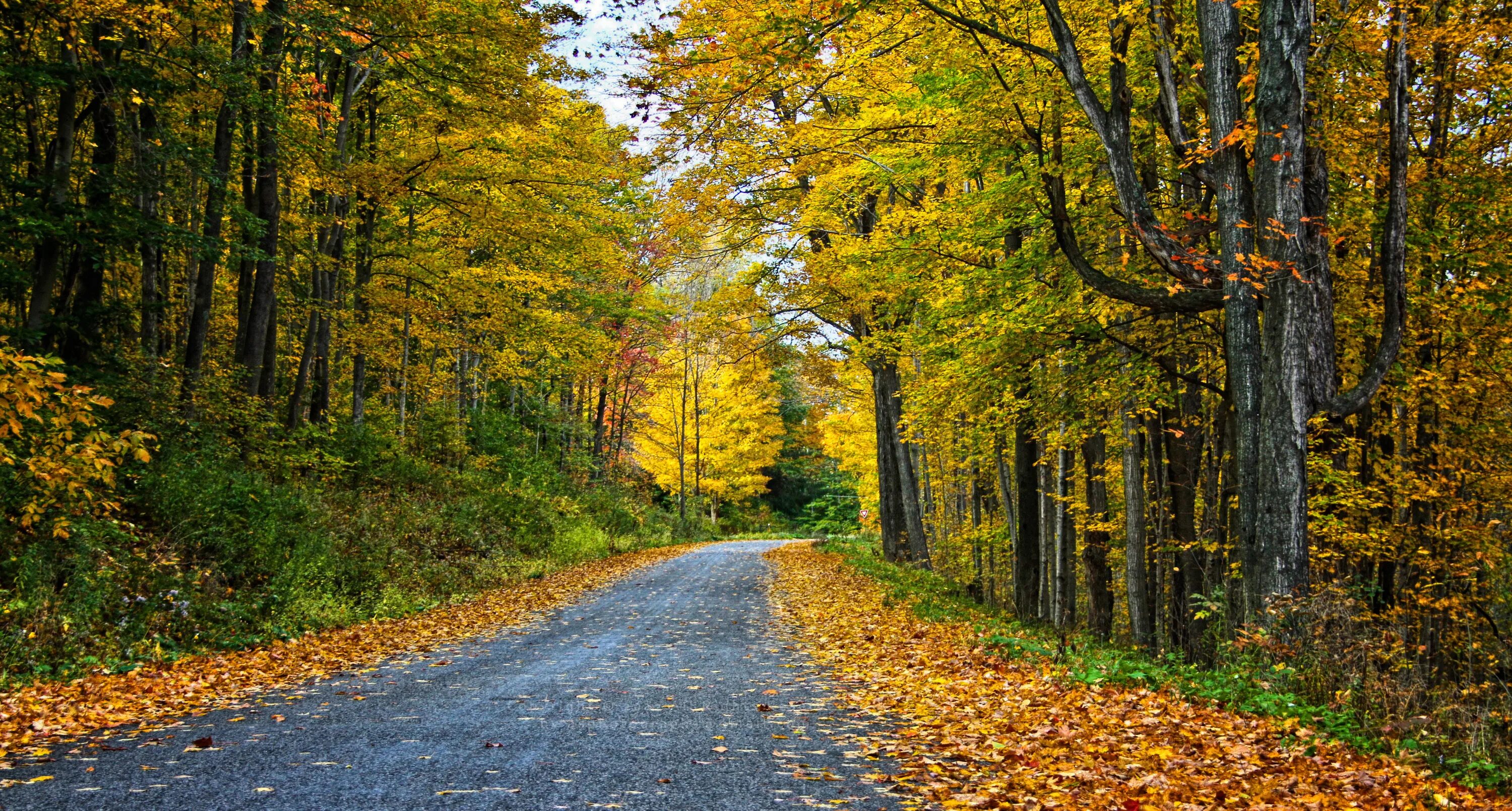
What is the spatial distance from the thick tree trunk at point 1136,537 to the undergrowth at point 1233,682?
3.23ft

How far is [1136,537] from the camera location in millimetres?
11664

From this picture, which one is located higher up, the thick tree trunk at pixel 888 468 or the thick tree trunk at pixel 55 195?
the thick tree trunk at pixel 55 195

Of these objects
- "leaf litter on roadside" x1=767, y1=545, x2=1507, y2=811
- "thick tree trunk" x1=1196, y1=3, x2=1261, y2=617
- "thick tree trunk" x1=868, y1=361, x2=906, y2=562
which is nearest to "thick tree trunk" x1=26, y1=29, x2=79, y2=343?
"leaf litter on roadside" x1=767, y1=545, x2=1507, y2=811

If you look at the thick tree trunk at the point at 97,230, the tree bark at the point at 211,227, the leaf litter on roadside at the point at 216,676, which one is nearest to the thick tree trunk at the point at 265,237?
the tree bark at the point at 211,227

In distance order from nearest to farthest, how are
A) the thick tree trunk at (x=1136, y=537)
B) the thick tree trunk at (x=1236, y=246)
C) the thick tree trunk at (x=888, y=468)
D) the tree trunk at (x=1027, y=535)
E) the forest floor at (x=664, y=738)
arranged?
the forest floor at (x=664, y=738) < the thick tree trunk at (x=1236, y=246) < the thick tree trunk at (x=1136, y=537) < the tree trunk at (x=1027, y=535) < the thick tree trunk at (x=888, y=468)

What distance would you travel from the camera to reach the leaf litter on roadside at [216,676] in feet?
18.7

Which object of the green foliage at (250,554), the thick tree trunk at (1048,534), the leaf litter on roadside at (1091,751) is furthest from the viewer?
the thick tree trunk at (1048,534)

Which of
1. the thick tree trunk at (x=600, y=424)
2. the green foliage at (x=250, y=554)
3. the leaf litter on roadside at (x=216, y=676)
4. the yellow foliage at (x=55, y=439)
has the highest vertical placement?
the thick tree trunk at (x=600, y=424)

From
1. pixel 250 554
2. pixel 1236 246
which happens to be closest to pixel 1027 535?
pixel 1236 246

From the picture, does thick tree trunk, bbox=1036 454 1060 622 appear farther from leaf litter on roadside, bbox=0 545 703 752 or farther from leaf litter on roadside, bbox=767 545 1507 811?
leaf litter on roadside, bbox=0 545 703 752

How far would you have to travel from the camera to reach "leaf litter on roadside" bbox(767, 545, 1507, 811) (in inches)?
164

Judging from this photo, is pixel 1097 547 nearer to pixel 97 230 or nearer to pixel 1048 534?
pixel 1048 534

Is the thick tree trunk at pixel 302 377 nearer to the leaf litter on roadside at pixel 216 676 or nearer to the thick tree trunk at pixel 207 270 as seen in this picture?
the thick tree trunk at pixel 207 270

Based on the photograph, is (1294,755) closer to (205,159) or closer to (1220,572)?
(1220,572)
